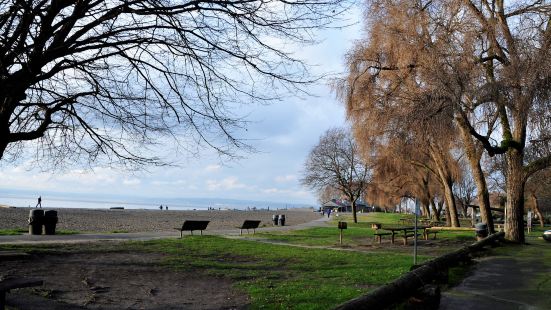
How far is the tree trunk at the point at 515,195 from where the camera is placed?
21.9 meters

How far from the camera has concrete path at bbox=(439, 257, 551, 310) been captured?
845 cm

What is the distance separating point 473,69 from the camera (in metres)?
19.7

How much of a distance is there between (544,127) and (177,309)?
14.7 m

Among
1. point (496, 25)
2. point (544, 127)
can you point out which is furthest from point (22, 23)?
point (496, 25)

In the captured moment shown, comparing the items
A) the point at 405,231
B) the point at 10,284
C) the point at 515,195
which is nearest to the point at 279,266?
the point at 10,284

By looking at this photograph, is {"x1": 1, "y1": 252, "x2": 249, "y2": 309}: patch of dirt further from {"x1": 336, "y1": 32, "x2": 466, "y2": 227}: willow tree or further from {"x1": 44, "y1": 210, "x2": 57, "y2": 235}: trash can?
{"x1": 336, "y1": 32, "x2": 466, "y2": 227}: willow tree

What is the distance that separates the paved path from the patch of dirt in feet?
13.2

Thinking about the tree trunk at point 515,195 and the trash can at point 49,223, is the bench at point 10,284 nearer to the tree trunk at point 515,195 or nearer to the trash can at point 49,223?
the trash can at point 49,223

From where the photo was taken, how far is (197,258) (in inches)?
601

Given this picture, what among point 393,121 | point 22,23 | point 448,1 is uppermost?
point 448,1

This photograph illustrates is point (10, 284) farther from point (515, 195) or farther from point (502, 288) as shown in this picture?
point (515, 195)

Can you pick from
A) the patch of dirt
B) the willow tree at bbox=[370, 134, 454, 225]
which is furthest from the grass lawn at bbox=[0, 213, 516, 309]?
the willow tree at bbox=[370, 134, 454, 225]

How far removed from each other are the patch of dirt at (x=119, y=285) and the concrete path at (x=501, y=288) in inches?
159

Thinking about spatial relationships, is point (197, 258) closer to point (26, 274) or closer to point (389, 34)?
point (26, 274)
